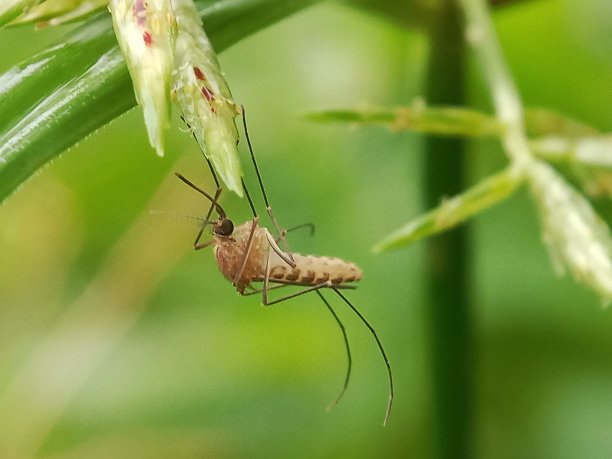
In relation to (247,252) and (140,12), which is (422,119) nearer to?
(247,252)

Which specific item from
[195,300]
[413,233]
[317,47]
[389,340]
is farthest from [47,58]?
[317,47]

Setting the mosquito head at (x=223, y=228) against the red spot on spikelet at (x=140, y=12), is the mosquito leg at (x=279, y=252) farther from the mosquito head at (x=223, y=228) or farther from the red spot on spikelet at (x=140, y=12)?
the red spot on spikelet at (x=140, y=12)

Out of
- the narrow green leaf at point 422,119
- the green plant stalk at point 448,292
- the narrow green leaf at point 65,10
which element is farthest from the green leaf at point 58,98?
the green plant stalk at point 448,292

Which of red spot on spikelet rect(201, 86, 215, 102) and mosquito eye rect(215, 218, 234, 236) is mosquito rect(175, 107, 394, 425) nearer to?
mosquito eye rect(215, 218, 234, 236)

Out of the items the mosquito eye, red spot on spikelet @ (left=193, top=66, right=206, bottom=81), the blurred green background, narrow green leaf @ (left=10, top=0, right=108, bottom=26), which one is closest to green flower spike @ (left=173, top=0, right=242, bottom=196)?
red spot on spikelet @ (left=193, top=66, right=206, bottom=81)

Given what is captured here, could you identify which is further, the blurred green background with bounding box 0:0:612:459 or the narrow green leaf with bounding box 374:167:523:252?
the blurred green background with bounding box 0:0:612:459
